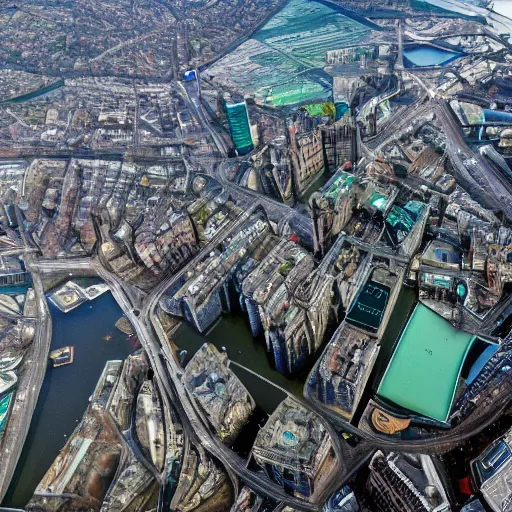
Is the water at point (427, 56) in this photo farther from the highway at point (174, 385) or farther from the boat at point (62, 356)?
the boat at point (62, 356)

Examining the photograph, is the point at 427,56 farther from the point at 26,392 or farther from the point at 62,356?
the point at 26,392

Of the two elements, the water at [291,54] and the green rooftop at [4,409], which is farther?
the water at [291,54]

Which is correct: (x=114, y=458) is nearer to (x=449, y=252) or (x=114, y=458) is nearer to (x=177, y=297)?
(x=177, y=297)

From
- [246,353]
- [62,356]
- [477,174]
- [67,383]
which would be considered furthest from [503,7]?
[67,383]

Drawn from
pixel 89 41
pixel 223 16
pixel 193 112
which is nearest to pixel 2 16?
pixel 89 41

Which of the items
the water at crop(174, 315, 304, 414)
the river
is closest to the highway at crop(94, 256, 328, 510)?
the river

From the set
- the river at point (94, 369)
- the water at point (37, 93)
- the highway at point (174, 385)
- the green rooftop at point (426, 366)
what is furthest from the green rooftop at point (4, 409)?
the water at point (37, 93)
